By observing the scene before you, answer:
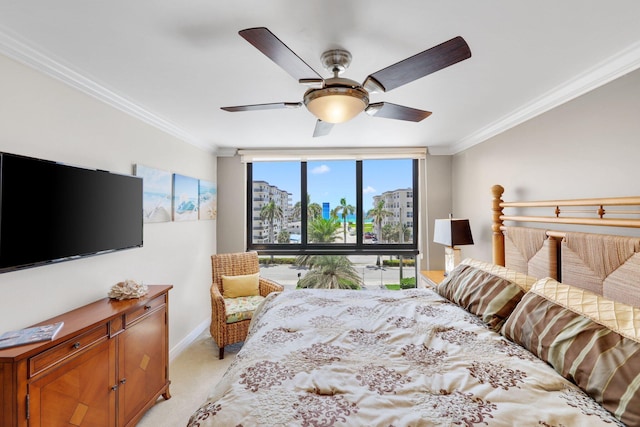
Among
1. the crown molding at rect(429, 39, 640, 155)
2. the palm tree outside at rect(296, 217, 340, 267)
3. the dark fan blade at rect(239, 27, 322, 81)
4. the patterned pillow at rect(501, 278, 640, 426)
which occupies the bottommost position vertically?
the patterned pillow at rect(501, 278, 640, 426)

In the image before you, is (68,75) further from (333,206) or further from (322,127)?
(333,206)

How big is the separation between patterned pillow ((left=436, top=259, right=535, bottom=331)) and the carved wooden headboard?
0.92 ft

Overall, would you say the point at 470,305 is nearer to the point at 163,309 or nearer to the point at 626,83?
the point at 626,83

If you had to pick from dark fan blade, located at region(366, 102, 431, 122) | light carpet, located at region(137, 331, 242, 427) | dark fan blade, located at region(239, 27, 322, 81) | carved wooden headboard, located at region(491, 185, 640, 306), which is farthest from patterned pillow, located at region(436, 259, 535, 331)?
light carpet, located at region(137, 331, 242, 427)

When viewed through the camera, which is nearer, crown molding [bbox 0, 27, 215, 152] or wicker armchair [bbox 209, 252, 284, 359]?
crown molding [bbox 0, 27, 215, 152]

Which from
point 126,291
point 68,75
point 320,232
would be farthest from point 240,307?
point 68,75

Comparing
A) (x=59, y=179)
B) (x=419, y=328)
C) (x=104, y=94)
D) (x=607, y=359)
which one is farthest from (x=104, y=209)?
(x=607, y=359)

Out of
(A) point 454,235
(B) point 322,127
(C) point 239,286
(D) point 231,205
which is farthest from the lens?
(D) point 231,205

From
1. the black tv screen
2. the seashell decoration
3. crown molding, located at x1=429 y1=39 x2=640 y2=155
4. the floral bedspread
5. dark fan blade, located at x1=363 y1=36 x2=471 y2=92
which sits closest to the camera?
the floral bedspread

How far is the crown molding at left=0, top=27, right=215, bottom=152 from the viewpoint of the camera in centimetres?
151

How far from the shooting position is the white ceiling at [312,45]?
1297mm

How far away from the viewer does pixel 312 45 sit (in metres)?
1.58

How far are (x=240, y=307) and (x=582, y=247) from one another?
3.04 metres

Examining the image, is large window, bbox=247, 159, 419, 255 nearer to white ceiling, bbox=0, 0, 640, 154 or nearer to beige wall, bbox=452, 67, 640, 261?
beige wall, bbox=452, 67, 640, 261
